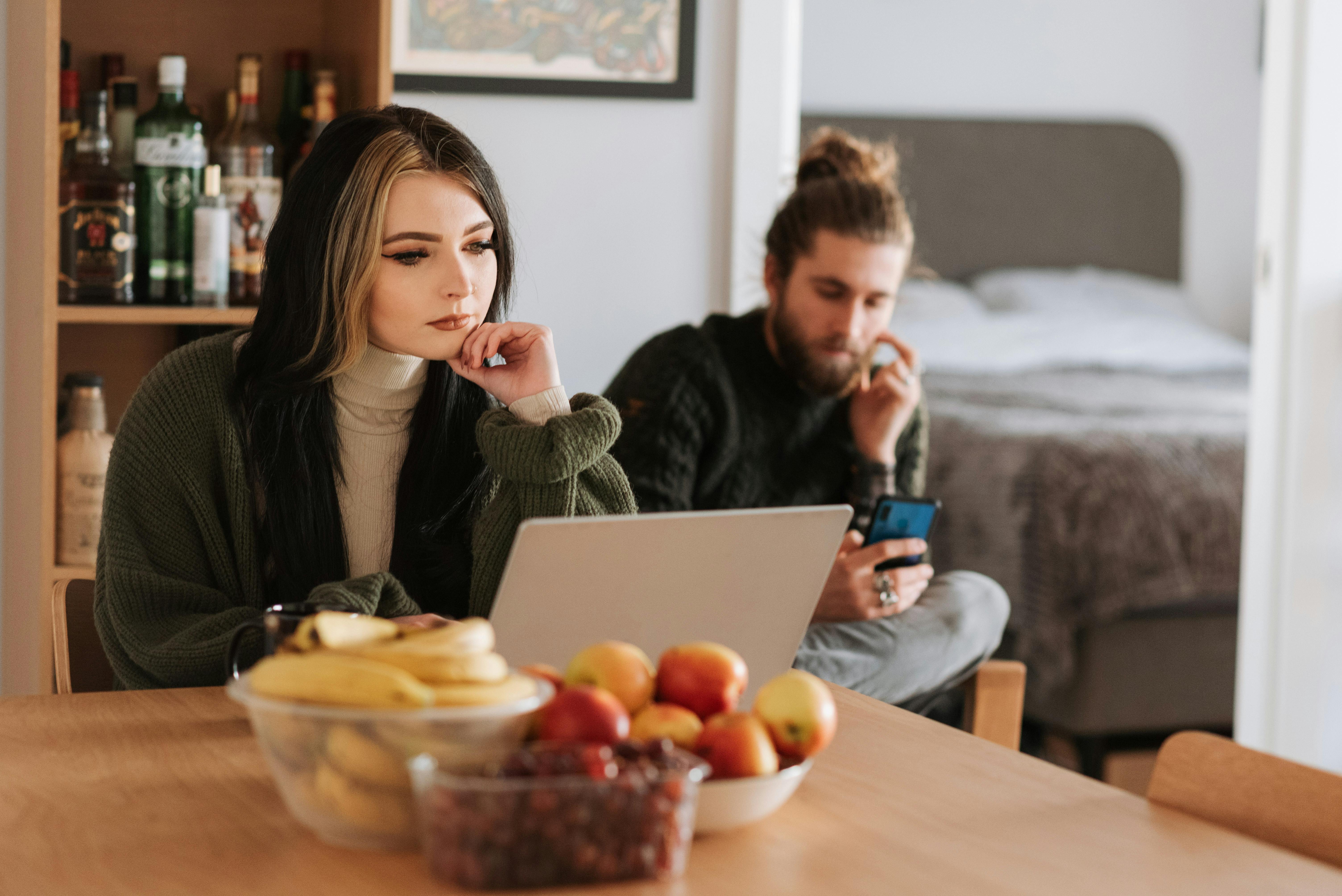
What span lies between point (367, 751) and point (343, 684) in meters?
0.03

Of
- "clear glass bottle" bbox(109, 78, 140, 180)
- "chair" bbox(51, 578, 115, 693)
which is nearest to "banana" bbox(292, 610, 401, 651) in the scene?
"chair" bbox(51, 578, 115, 693)

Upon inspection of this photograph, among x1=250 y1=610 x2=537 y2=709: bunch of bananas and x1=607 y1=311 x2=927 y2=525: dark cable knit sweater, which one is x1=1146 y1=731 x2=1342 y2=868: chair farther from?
x1=607 y1=311 x2=927 y2=525: dark cable knit sweater

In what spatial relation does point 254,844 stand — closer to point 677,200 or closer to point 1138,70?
point 677,200

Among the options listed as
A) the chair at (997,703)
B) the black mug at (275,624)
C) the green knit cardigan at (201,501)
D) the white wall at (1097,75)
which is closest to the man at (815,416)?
the chair at (997,703)

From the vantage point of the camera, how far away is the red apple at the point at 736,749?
28.8 inches

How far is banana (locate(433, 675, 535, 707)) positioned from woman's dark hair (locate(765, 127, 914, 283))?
149 cm

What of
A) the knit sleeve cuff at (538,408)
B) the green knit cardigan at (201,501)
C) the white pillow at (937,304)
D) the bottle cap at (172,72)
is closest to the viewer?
the green knit cardigan at (201,501)

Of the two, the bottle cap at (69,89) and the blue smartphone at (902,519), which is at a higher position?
the bottle cap at (69,89)

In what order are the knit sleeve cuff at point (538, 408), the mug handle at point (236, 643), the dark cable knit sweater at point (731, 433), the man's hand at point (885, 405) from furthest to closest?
the man's hand at point (885, 405) < the dark cable knit sweater at point (731, 433) < the knit sleeve cuff at point (538, 408) < the mug handle at point (236, 643)

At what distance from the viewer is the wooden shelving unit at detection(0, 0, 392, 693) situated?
1699 mm

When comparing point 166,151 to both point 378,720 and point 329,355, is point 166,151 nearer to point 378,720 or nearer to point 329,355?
point 329,355

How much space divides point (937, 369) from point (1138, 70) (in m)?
1.63

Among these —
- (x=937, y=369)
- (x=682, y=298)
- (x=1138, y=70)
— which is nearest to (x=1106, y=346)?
(x=937, y=369)

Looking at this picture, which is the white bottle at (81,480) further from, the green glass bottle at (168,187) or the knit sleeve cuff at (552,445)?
the knit sleeve cuff at (552,445)
